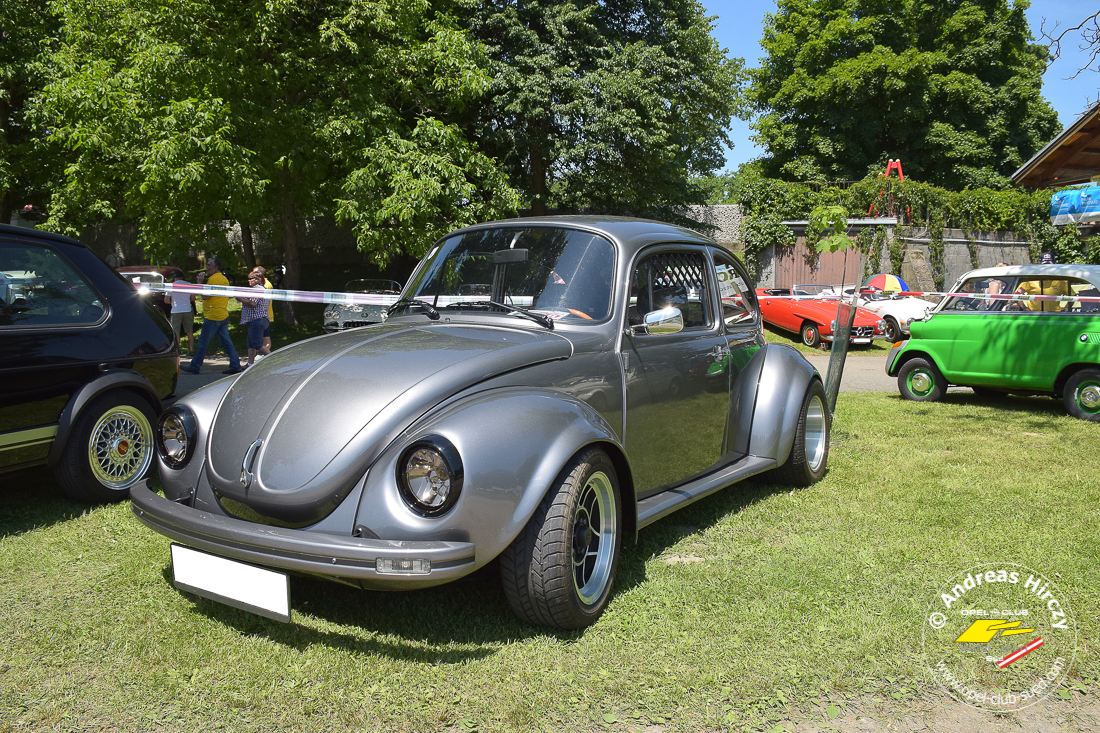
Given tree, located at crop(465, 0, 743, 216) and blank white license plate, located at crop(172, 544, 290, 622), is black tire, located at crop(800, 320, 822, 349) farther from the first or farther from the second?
blank white license plate, located at crop(172, 544, 290, 622)

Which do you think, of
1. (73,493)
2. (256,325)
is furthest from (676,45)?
(73,493)

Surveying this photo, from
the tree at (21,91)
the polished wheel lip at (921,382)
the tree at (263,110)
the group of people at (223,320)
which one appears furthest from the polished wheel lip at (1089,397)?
the tree at (21,91)

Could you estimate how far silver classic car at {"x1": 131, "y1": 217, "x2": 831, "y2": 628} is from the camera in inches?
110

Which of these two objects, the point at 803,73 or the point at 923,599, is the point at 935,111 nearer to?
the point at 803,73

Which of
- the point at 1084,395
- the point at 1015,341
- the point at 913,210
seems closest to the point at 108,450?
the point at 1015,341

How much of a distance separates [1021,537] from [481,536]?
11.1 feet

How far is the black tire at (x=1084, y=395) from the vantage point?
26.1 ft

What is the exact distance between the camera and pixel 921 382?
31.6 feet

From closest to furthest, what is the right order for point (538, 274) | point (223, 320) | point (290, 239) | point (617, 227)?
point (538, 274) < point (617, 227) < point (223, 320) < point (290, 239)

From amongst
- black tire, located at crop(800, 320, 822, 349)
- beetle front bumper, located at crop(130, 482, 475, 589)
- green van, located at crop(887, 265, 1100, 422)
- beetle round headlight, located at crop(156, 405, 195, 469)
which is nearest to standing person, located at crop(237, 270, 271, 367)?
beetle round headlight, located at crop(156, 405, 195, 469)

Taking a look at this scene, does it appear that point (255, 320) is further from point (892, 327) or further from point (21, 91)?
point (21, 91)

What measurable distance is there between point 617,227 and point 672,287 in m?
0.52

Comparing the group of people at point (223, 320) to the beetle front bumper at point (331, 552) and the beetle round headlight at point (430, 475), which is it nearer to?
the beetle front bumper at point (331, 552)

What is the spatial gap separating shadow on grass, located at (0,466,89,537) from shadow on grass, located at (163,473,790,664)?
1.42 meters
